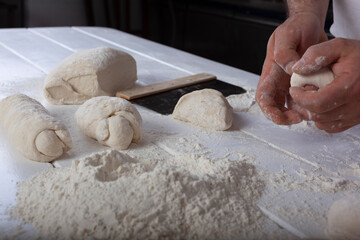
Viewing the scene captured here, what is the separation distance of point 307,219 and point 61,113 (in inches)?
34.4

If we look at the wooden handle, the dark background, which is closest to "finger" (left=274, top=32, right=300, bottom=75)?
the wooden handle

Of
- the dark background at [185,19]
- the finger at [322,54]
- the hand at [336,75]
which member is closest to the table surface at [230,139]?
the hand at [336,75]

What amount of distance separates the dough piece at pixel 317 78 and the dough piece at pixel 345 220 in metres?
0.33

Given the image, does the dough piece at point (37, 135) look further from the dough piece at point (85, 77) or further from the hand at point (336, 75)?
the hand at point (336, 75)

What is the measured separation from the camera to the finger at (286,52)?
1198 mm

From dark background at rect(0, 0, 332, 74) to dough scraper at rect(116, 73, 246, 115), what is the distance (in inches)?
79.1

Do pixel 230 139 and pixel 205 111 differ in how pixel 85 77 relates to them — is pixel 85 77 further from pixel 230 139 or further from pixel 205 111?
pixel 230 139

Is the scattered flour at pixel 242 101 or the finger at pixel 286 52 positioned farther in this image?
the scattered flour at pixel 242 101

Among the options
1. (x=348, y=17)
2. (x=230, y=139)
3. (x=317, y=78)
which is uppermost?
(x=348, y=17)

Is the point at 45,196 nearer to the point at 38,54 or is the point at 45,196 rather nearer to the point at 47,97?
the point at 47,97

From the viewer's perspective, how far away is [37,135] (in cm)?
105

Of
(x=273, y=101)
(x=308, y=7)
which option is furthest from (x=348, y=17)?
(x=273, y=101)

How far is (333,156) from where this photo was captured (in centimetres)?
119

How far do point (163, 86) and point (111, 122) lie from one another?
53 cm
